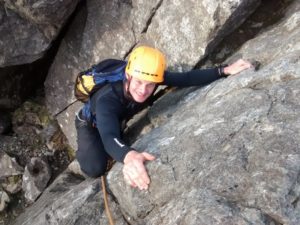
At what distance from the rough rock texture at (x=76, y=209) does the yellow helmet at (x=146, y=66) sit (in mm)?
2192

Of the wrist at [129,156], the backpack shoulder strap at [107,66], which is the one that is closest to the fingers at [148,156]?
the wrist at [129,156]

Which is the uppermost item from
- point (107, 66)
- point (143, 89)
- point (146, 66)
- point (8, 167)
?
point (146, 66)

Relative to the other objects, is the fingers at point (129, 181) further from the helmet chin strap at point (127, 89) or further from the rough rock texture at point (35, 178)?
the rough rock texture at point (35, 178)

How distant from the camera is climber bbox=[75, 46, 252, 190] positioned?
7.24 metres

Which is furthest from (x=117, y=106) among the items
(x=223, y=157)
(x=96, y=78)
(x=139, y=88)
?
(x=223, y=157)

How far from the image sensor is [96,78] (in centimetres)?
919

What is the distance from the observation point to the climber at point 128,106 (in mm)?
7239

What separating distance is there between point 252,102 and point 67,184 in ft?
15.8

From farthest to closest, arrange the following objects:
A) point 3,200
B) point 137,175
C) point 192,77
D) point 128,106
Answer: point 3,200
point 192,77
point 128,106
point 137,175

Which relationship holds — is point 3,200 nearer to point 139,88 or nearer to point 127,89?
point 127,89

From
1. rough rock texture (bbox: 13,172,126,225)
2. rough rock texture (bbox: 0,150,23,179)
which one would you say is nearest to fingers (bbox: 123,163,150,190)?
rough rock texture (bbox: 13,172,126,225)

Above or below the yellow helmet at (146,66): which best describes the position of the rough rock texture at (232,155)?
below

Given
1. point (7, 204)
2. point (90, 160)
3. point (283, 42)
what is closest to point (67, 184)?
point (90, 160)

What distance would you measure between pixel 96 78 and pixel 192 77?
1.97 meters
